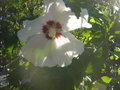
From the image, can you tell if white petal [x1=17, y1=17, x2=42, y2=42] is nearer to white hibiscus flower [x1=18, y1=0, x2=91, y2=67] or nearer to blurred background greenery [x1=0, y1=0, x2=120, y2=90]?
white hibiscus flower [x1=18, y1=0, x2=91, y2=67]

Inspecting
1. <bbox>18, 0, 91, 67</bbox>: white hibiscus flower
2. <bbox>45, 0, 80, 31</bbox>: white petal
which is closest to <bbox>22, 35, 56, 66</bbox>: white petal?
<bbox>18, 0, 91, 67</bbox>: white hibiscus flower

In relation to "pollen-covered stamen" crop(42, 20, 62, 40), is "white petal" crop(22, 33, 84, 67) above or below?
below

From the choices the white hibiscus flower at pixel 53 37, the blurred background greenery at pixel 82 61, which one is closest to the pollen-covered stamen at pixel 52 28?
the white hibiscus flower at pixel 53 37

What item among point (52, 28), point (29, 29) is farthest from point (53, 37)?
point (29, 29)

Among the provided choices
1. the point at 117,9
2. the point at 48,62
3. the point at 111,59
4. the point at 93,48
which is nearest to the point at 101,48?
the point at 93,48

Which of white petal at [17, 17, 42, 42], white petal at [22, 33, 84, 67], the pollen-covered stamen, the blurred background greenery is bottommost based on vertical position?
the blurred background greenery

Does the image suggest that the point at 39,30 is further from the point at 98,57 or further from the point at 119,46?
the point at 119,46
